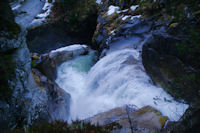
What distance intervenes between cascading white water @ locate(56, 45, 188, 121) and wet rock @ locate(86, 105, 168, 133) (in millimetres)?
791

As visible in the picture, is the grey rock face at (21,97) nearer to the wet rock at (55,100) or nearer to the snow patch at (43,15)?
the wet rock at (55,100)

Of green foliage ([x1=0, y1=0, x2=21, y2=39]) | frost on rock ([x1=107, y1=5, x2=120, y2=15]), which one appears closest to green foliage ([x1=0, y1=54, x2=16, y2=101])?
green foliage ([x1=0, y1=0, x2=21, y2=39])

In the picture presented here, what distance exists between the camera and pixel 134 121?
167 inches

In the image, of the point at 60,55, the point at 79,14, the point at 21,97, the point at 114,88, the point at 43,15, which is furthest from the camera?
the point at 43,15

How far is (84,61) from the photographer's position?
13000 millimetres

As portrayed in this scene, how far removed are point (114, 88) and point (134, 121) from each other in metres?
3.55

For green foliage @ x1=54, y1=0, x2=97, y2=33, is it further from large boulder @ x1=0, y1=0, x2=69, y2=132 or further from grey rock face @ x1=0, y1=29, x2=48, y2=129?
grey rock face @ x1=0, y1=29, x2=48, y2=129

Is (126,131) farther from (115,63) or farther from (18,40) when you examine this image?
(115,63)

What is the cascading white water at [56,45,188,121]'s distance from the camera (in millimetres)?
6207

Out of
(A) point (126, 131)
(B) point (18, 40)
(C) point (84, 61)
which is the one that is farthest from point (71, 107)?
(C) point (84, 61)

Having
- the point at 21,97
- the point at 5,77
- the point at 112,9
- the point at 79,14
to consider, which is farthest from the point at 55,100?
the point at 79,14

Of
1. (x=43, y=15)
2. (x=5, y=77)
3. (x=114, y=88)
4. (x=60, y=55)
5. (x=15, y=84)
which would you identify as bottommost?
(x=114, y=88)

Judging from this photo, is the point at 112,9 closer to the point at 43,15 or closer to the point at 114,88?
the point at 114,88

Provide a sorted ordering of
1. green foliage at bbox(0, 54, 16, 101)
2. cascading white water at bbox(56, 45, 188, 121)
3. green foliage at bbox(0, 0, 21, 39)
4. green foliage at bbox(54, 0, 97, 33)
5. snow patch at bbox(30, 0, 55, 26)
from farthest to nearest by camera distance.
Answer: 1. snow patch at bbox(30, 0, 55, 26)
2. green foliage at bbox(54, 0, 97, 33)
3. cascading white water at bbox(56, 45, 188, 121)
4. green foliage at bbox(0, 0, 21, 39)
5. green foliage at bbox(0, 54, 16, 101)
